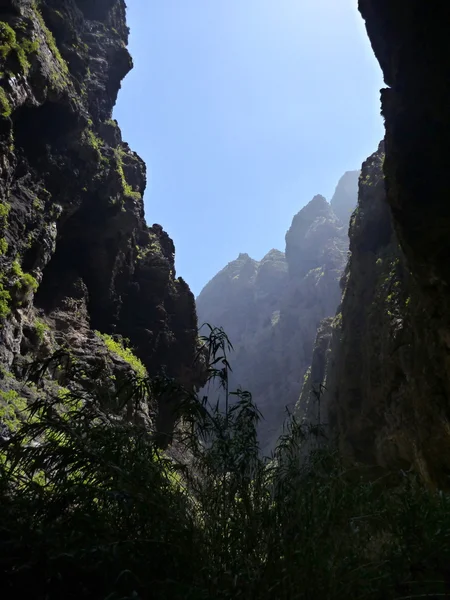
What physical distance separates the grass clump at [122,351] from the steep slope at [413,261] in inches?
344

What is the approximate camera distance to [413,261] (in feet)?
29.8

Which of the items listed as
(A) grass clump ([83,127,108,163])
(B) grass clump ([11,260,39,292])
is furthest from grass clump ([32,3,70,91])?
(B) grass clump ([11,260,39,292])

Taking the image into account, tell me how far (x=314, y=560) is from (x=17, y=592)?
2.27 metres

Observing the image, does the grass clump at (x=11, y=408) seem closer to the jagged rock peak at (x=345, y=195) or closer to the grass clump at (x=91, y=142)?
the grass clump at (x=91, y=142)

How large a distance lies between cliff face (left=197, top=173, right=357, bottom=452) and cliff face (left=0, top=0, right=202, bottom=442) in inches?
1522

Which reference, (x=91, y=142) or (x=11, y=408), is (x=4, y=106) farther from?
(x=11, y=408)

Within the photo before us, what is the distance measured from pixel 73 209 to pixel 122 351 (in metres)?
6.48

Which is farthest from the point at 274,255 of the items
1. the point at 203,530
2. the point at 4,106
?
the point at 203,530

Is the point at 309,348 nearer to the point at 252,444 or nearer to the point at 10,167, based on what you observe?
the point at 10,167

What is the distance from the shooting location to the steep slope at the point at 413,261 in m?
7.49

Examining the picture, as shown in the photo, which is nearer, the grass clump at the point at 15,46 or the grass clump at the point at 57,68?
the grass clump at the point at 15,46

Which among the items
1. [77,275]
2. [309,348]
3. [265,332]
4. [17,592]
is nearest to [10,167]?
[77,275]

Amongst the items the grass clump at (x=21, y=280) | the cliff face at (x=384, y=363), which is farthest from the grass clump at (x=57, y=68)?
the cliff face at (x=384, y=363)

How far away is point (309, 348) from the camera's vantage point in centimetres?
7281
